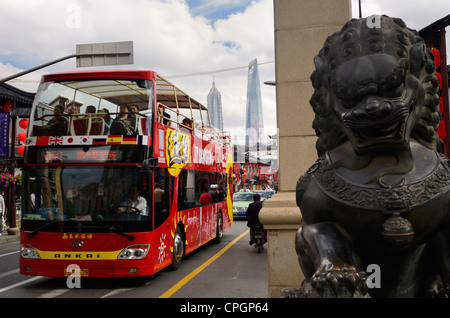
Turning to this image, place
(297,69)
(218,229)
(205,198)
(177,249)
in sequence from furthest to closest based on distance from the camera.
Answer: (218,229)
(205,198)
(177,249)
(297,69)

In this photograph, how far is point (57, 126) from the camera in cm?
784

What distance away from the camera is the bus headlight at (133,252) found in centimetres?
737

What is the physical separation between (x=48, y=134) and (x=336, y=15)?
221 inches

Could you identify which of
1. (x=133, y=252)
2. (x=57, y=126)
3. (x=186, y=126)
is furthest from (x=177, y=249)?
(x=57, y=126)

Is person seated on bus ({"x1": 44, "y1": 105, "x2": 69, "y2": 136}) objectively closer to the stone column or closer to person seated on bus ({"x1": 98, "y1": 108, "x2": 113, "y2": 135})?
person seated on bus ({"x1": 98, "y1": 108, "x2": 113, "y2": 135})

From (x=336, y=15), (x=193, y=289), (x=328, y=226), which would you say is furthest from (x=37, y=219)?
(x=328, y=226)

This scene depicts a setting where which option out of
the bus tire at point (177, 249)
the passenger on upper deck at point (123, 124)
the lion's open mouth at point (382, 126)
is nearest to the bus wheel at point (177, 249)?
the bus tire at point (177, 249)

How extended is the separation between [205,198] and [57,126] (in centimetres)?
538

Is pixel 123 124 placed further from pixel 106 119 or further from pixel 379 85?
pixel 379 85

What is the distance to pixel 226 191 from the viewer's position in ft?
51.9

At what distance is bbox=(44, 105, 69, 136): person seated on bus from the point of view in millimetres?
7785

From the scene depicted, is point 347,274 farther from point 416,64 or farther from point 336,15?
point 336,15

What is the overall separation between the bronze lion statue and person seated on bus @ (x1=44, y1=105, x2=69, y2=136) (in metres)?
6.61

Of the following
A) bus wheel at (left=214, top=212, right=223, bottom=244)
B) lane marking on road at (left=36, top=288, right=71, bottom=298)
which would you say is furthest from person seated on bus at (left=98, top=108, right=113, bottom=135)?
bus wheel at (left=214, top=212, right=223, bottom=244)
